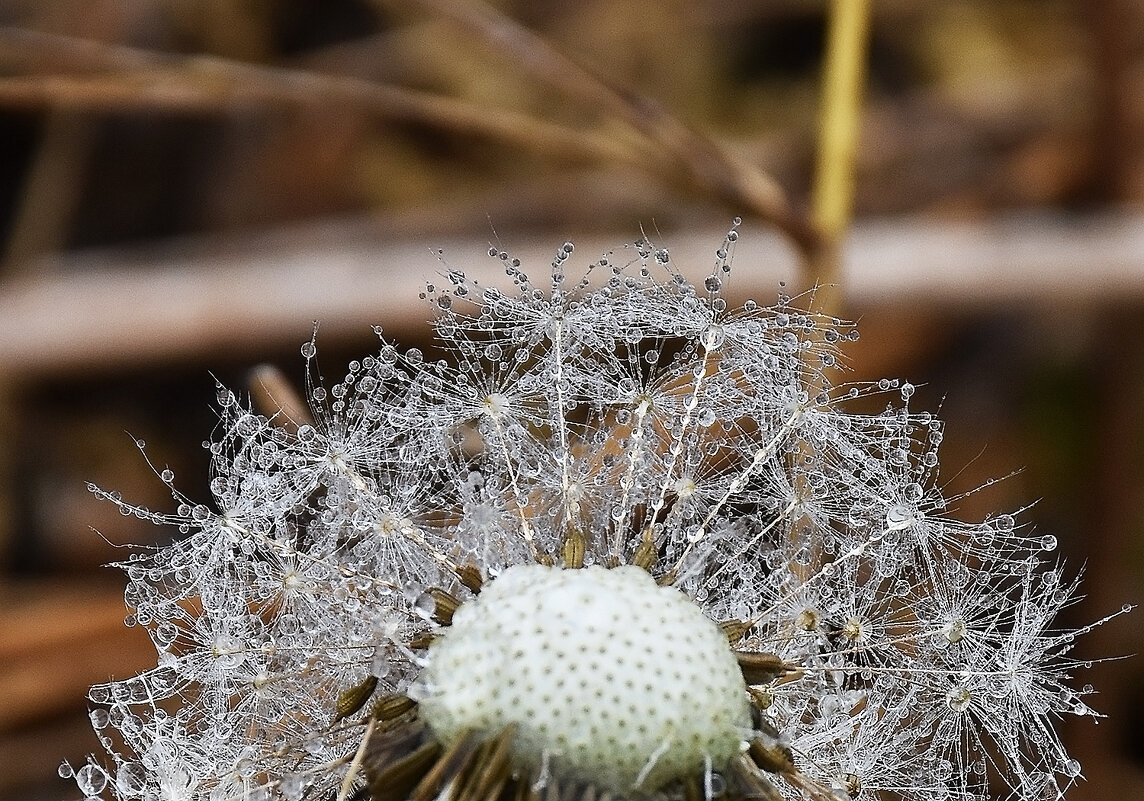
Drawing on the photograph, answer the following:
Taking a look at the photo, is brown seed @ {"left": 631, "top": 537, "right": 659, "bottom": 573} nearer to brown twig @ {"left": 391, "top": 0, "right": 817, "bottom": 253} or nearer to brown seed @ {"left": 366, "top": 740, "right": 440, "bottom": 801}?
brown seed @ {"left": 366, "top": 740, "right": 440, "bottom": 801}

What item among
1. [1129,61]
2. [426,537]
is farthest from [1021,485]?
[426,537]

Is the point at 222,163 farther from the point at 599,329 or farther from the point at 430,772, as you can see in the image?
the point at 430,772

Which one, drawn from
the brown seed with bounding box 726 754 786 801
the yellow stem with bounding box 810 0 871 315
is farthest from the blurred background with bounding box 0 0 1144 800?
the brown seed with bounding box 726 754 786 801

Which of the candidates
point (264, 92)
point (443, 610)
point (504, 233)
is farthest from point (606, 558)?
point (504, 233)

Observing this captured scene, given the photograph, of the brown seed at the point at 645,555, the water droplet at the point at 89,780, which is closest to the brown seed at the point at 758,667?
the brown seed at the point at 645,555

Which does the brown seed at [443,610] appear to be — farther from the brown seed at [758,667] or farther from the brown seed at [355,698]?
the brown seed at [758,667]

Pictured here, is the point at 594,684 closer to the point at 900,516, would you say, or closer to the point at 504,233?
the point at 900,516

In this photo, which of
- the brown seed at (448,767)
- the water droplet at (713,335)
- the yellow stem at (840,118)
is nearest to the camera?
the brown seed at (448,767)
